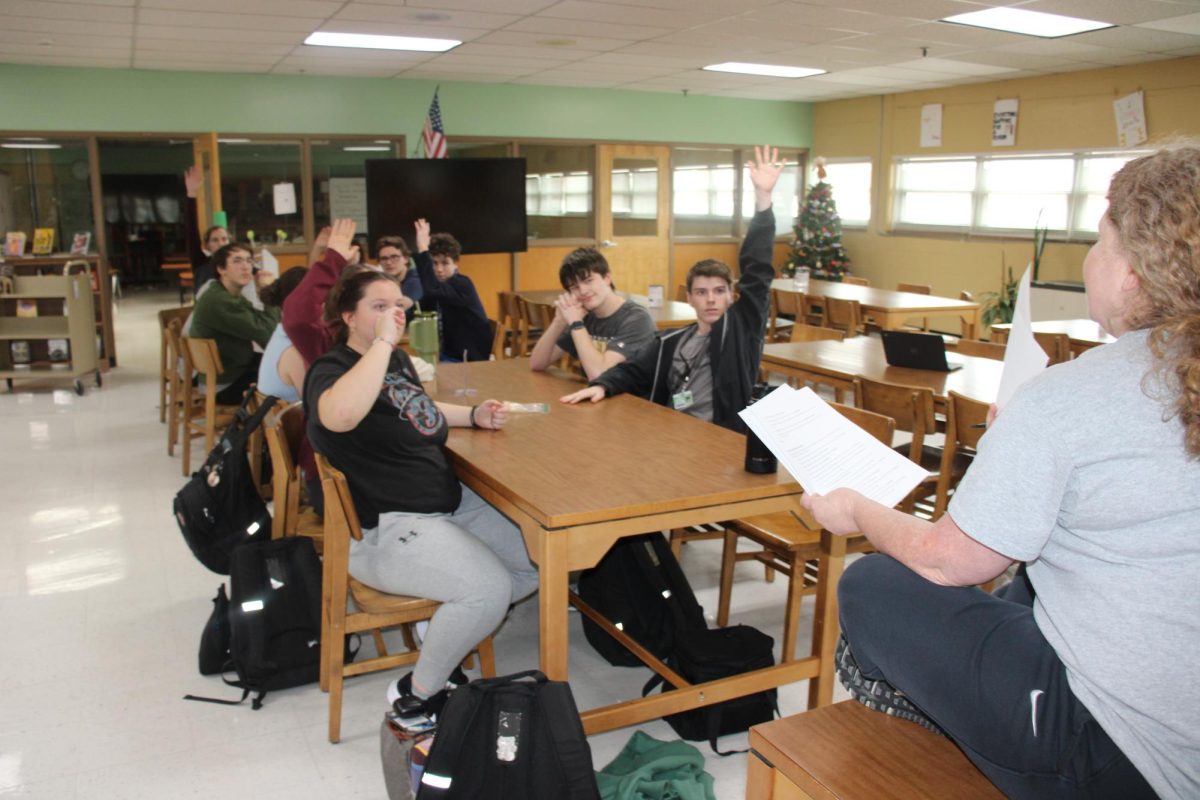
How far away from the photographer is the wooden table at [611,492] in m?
2.12

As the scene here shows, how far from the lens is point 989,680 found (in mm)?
1318

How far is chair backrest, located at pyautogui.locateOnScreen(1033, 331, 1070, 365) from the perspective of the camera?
195 inches

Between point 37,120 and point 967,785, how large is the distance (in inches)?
358

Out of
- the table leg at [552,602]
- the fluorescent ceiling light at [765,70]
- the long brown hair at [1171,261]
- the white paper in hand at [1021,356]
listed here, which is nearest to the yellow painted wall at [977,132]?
the fluorescent ceiling light at [765,70]

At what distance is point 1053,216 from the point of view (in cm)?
930

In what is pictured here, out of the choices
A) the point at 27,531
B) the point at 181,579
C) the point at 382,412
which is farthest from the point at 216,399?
the point at 382,412

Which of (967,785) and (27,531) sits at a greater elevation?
(967,785)

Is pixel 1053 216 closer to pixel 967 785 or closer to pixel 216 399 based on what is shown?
pixel 216 399

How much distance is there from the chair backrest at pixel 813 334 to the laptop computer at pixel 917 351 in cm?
84

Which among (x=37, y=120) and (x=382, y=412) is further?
(x=37, y=120)

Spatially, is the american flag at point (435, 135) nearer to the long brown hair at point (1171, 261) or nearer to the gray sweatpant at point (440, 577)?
the gray sweatpant at point (440, 577)

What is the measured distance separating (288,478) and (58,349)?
597 centimetres

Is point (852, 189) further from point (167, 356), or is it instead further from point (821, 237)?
point (167, 356)

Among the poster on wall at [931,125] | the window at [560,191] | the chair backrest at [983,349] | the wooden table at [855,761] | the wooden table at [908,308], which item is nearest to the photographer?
the wooden table at [855,761]
